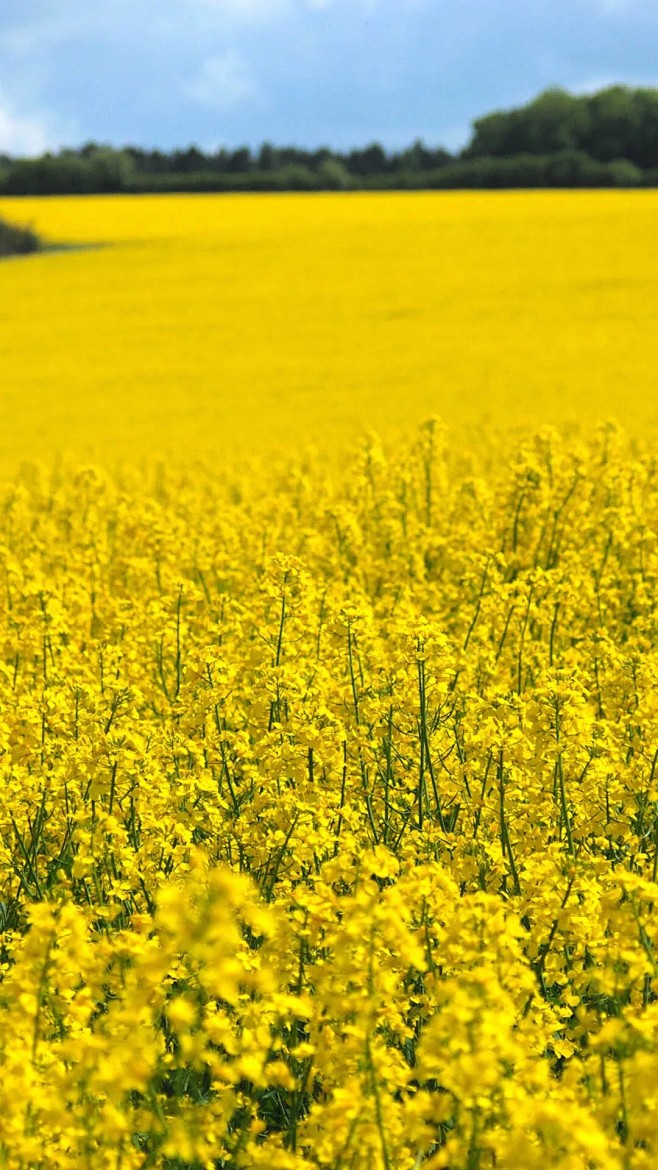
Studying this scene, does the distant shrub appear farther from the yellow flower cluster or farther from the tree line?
the yellow flower cluster

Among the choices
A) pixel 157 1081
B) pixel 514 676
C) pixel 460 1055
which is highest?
pixel 460 1055

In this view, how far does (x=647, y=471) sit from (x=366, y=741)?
481 centimetres

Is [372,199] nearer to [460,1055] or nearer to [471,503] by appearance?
[471,503]

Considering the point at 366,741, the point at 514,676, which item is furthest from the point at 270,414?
the point at 366,741

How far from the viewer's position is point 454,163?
5722cm

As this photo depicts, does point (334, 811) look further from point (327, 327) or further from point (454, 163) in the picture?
point (454, 163)

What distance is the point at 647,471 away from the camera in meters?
8.07

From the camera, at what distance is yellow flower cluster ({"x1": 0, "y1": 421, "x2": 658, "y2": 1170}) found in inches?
82.7

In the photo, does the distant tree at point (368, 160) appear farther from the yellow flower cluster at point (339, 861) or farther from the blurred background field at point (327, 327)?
the yellow flower cluster at point (339, 861)

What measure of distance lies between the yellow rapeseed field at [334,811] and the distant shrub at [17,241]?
2628cm

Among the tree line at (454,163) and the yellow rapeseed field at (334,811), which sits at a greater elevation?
the tree line at (454,163)

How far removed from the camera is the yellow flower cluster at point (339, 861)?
2.10m

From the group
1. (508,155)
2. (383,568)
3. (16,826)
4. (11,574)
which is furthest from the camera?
(508,155)

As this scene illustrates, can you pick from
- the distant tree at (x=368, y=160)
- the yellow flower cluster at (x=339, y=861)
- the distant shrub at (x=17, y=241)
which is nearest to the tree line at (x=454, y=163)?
the distant tree at (x=368, y=160)
